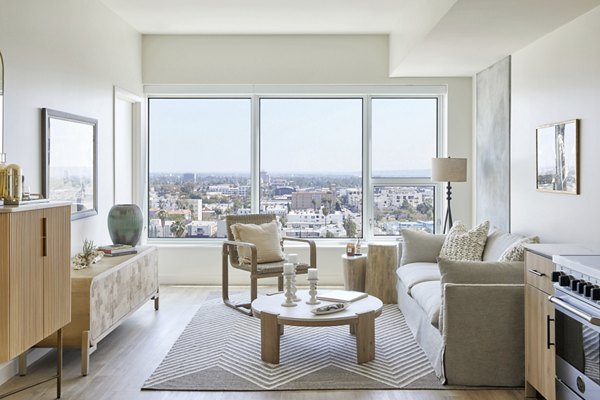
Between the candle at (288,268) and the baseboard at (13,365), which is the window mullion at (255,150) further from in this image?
the baseboard at (13,365)

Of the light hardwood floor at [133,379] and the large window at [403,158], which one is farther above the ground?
the large window at [403,158]

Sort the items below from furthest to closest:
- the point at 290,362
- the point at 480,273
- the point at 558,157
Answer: the point at 558,157, the point at 290,362, the point at 480,273

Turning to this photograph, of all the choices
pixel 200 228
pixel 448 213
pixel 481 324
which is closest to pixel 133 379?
pixel 481 324

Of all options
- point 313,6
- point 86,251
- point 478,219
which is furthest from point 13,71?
point 478,219

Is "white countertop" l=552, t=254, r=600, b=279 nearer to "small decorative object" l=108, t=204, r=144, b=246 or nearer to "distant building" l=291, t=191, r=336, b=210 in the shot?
"small decorative object" l=108, t=204, r=144, b=246

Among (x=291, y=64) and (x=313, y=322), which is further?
(x=291, y=64)

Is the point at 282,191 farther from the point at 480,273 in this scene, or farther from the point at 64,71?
the point at 480,273

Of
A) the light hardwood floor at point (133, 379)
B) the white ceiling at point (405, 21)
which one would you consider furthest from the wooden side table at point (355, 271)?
the white ceiling at point (405, 21)

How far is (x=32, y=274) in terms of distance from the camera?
10.1ft

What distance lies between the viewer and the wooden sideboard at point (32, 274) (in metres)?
2.83

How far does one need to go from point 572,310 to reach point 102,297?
2.96 m

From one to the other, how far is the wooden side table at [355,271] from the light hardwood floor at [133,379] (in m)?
1.69

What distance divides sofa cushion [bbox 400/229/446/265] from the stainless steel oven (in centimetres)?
272

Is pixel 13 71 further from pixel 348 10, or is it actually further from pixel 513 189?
pixel 513 189
